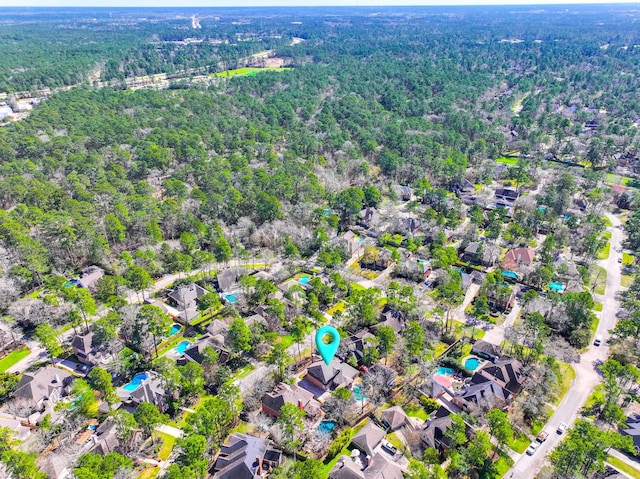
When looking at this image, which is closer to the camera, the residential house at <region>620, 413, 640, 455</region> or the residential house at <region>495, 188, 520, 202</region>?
the residential house at <region>620, 413, 640, 455</region>

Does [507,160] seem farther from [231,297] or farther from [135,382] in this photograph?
[135,382]

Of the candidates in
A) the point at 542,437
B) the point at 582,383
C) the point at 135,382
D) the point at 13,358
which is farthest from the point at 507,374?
the point at 13,358

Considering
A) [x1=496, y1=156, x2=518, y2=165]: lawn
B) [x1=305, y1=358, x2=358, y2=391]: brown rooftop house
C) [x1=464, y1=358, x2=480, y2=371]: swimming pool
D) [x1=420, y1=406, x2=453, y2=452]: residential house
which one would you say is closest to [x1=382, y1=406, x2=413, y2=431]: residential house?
[x1=420, y1=406, x2=453, y2=452]: residential house

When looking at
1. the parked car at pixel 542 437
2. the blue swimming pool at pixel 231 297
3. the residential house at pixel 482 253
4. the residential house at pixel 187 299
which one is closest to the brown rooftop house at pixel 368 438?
the parked car at pixel 542 437

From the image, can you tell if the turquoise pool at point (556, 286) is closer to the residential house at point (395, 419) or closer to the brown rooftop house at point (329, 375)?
the residential house at point (395, 419)

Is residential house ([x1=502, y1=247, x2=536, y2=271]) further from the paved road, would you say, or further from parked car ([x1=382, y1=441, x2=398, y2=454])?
parked car ([x1=382, y1=441, x2=398, y2=454])

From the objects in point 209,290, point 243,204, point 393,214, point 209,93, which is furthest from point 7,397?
point 209,93
